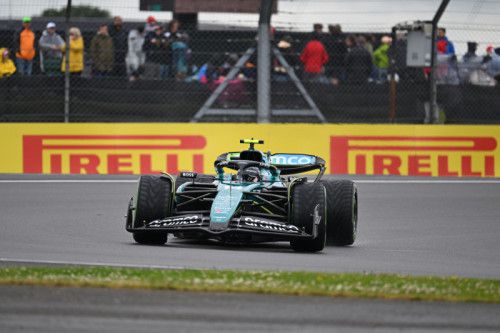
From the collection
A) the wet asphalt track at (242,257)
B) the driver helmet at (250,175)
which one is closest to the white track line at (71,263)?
the wet asphalt track at (242,257)

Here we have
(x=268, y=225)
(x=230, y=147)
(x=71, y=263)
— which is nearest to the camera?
(x=71, y=263)

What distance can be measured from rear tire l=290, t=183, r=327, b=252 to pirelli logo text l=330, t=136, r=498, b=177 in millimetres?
Answer: 7994

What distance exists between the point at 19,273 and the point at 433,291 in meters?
2.95

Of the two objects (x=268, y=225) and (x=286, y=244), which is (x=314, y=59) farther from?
(x=268, y=225)

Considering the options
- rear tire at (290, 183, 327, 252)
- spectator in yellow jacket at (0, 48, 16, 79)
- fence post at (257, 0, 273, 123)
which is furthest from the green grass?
fence post at (257, 0, 273, 123)

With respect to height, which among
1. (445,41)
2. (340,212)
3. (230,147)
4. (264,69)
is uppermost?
(445,41)

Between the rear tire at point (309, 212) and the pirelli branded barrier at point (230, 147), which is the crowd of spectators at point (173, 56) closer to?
the pirelli branded barrier at point (230, 147)

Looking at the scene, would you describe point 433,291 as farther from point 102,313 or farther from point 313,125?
point 313,125

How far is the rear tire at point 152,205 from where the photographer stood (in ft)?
40.5

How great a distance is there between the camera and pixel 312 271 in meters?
10.5

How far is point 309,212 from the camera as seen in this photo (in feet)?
39.7

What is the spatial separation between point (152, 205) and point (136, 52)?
8159 mm

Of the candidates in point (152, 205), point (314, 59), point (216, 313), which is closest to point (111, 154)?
point (314, 59)

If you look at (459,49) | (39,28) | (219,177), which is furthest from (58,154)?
(219,177)
